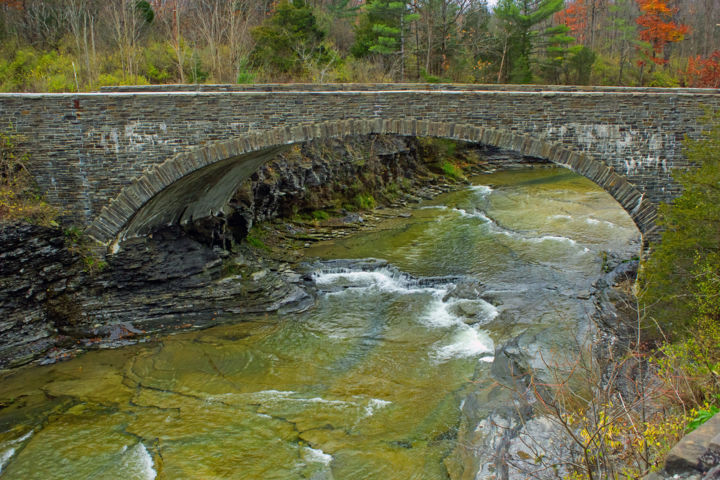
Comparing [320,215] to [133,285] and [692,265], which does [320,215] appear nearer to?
[133,285]

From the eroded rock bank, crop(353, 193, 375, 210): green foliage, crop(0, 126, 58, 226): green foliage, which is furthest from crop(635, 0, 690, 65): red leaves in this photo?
crop(0, 126, 58, 226): green foliage

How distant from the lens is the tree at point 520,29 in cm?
3391

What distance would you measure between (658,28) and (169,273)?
33.6m

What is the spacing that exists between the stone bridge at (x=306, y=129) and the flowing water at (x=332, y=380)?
388 cm

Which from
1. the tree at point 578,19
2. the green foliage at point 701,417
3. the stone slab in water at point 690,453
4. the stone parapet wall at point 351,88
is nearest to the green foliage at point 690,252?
the stone parapet wall at point 351,88

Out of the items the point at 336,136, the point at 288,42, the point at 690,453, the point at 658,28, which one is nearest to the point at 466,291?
the point at 336,136

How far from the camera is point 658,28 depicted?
115 ft

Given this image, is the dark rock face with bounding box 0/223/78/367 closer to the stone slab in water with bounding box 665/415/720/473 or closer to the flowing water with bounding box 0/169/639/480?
the flowing water with bounding box 0/169/639/480

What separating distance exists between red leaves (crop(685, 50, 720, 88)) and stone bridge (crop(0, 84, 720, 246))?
20283 mm

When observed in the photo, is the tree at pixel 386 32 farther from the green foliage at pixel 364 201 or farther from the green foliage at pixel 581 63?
the green foliage at pixel 581 63

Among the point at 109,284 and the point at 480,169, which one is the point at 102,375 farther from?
the point at 480,169

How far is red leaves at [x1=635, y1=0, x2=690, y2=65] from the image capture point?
34.2m

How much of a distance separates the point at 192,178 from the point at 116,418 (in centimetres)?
709

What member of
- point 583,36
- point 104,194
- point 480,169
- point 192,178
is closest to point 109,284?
point 104,194
